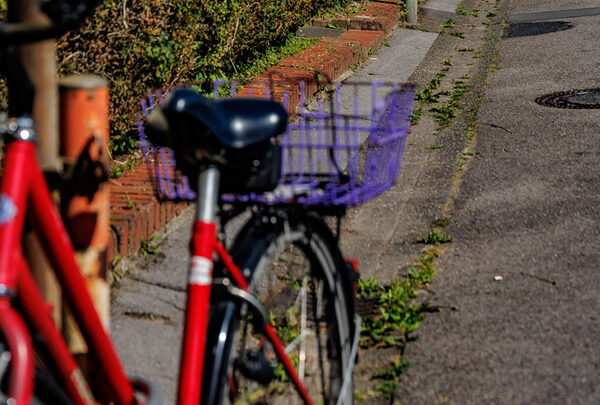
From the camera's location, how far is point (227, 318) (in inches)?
75.6

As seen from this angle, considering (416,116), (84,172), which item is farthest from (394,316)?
(416,116)

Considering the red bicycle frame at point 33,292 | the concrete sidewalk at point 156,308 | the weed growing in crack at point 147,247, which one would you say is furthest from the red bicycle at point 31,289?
the weed growing in crack at point 147,247

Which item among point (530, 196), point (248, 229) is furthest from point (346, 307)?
point (530, 196)

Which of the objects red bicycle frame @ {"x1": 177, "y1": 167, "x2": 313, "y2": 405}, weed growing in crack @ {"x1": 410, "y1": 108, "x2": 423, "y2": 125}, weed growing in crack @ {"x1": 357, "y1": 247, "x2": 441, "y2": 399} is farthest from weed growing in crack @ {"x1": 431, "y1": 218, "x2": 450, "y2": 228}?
A: red bicycle frame @ {"x1": 177, "y1": 167, "x2": 313, "y2": 405}

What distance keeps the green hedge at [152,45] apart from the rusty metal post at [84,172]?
2.05 meters

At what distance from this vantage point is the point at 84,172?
2090mm

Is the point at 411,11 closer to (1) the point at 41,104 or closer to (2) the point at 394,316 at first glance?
(2) the point at 394,316

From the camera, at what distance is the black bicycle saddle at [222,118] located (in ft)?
6.20

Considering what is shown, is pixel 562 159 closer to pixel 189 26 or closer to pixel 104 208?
pixel 189 26

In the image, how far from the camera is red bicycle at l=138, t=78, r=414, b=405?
6.19ft

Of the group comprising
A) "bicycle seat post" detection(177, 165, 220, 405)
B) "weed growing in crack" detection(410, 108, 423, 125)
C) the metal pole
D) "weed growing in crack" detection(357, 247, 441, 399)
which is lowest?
"weed growing in crack" detection(357, 247, 441, 399)

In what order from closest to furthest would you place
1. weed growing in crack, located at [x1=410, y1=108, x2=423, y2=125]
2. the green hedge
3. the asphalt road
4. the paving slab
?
the asphalt road < the green hedge < weed growing in crack, located at [x1=410, y1=108, x2=423, y2=125] < the paving slab

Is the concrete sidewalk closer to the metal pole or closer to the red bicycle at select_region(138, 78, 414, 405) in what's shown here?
the red bicycle at select_region(138, 78, 414, 405)

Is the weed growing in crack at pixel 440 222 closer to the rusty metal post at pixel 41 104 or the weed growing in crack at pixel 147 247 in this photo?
the weed growing in crack at pixel 147 247
